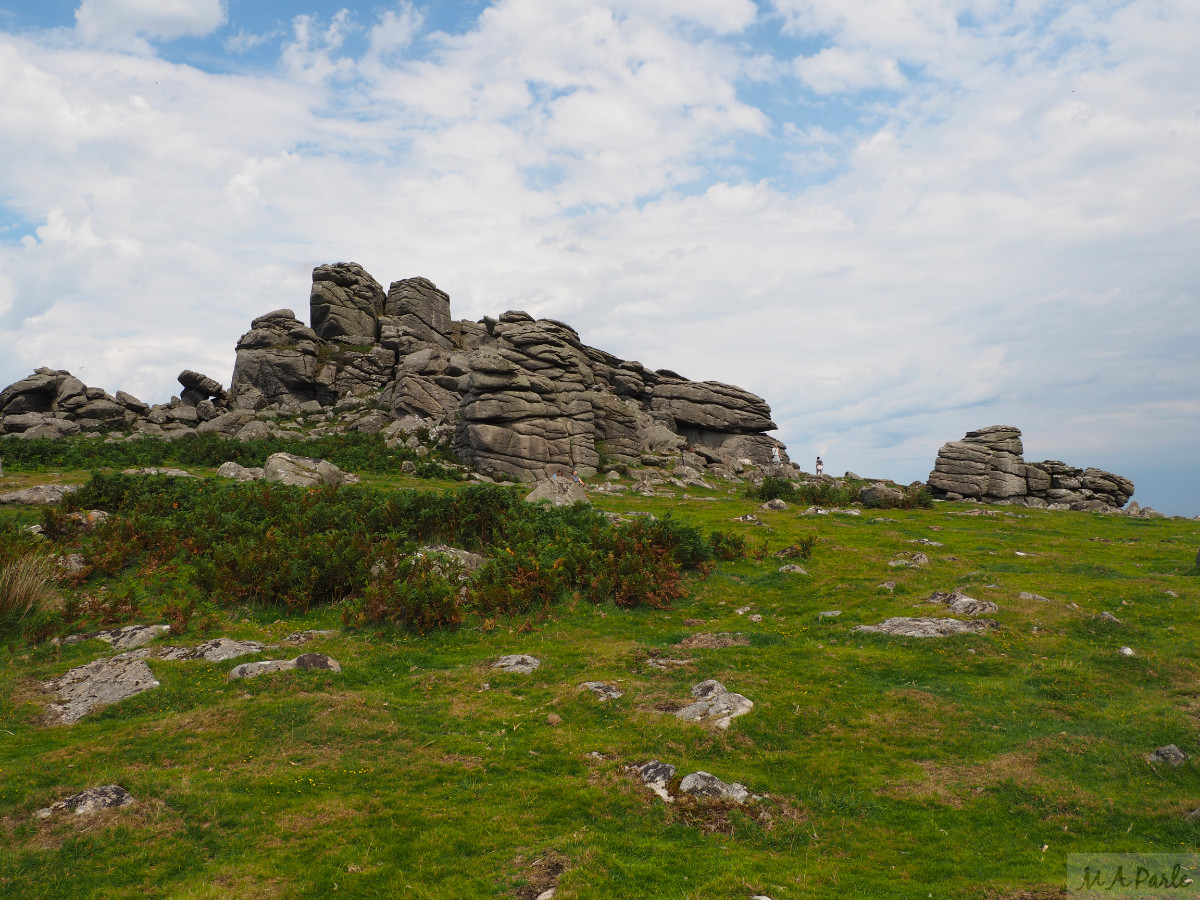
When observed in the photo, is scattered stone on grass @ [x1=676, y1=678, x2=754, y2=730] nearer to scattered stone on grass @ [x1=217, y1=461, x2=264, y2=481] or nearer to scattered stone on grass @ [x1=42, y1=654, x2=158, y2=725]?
scattered stone on grass @ [x1=42, y1=654, x2=158, y2=725]

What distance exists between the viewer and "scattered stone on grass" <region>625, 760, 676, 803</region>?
38.1 feet

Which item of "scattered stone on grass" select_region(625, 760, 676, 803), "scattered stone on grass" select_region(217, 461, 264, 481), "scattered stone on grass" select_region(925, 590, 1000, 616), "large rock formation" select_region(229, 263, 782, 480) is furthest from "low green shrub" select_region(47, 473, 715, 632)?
"large rock formation" select_region(229, 263, 782, 480)

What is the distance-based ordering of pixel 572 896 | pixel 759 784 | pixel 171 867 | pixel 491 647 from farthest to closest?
pixel 491 647 → pixel 759 784 → pixel 171 867 → pixel 572 896

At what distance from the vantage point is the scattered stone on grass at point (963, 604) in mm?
20609

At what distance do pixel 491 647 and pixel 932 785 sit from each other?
1241cm

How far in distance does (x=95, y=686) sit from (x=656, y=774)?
13.8 metres

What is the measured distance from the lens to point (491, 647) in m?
19.6

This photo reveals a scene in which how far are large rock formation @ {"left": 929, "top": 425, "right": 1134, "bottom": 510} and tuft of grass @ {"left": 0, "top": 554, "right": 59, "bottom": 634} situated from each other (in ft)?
236

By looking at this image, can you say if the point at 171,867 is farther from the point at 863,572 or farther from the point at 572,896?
the point at 863,572

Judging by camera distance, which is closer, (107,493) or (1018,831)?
(1018,831)

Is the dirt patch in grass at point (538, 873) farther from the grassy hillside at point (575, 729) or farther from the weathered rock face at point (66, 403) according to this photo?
the weathered rock face at point (66, 403)

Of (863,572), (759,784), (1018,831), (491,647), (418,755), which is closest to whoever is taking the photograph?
(1018,831)

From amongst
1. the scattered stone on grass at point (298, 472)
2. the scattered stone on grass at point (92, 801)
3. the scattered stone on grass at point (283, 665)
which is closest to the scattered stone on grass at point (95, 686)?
the scattered stone on grass at point (283, 665)

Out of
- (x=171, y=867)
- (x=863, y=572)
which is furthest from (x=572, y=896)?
(x=863, y=572)
